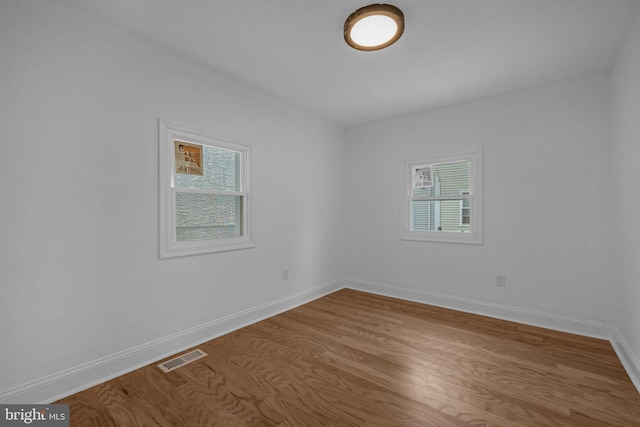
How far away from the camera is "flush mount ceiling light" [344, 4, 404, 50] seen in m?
1.92

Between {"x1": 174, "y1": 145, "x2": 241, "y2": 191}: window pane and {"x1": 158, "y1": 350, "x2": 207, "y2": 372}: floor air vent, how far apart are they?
1.47 m

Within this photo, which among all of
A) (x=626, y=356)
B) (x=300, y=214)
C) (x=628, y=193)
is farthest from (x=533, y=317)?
Answer: (x=300, y=214)

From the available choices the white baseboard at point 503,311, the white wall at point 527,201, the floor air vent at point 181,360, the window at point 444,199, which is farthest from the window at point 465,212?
the floor air vent at point 181,360

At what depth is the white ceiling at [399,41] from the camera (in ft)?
6.44

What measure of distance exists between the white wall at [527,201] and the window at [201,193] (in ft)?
7.22

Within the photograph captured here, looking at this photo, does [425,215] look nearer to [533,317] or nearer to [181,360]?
[533,317]

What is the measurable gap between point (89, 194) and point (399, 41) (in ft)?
8.62

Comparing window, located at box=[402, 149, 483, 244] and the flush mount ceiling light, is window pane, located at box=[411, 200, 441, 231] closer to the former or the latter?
window, located at box=[402, 149, 483, 244]

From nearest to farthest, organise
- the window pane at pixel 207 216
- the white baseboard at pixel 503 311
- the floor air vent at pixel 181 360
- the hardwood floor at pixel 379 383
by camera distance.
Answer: the hardwood floor at pixel 379 383 < the floor air vent at pixel 181 360 < the window pane at pixel 207 216 < the white baseboard at pixel 503 311

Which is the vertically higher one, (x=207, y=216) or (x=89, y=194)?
(x=89, y=194)

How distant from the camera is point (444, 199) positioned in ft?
12.4

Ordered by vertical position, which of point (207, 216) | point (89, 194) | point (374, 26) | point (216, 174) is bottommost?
point (207, 216)

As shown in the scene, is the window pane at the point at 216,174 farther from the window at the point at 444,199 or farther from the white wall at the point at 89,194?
the window at the point at 444,199

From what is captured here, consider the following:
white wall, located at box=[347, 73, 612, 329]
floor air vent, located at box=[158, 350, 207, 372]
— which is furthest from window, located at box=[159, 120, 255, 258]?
white wall, located at box=[347, 73, 612, 329]
